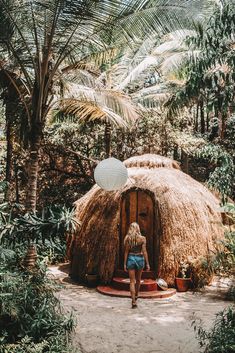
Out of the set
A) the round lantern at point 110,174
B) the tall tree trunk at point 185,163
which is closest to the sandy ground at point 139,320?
the round lantern at point 110,174

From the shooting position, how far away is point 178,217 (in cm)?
973

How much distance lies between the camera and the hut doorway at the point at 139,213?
10.5 meters

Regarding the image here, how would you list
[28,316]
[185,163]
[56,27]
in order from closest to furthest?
[28,316] < [56,27] < [185,163]

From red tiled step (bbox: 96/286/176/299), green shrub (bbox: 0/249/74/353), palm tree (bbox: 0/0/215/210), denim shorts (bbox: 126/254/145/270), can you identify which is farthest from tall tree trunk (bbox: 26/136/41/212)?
red tiled step (bbox: 96/286/176/299)

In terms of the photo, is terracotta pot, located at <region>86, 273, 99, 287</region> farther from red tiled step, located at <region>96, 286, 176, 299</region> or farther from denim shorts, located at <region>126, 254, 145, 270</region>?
denim shorts, located at <region>126, 254, 145, 270</region>

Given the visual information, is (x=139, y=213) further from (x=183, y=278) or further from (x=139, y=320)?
(x=139, y=320)

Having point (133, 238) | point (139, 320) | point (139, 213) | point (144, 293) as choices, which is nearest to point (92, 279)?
point (144, 293)

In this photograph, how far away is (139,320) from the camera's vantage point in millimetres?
7219

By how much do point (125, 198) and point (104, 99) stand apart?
2577 mm

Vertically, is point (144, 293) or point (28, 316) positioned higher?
point (28, 316)

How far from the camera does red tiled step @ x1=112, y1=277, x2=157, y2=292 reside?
9289 mm

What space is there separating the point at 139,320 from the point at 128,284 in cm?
212

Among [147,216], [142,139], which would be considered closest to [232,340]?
[147,216]

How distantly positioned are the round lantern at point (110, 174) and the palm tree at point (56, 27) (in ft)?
3.27
